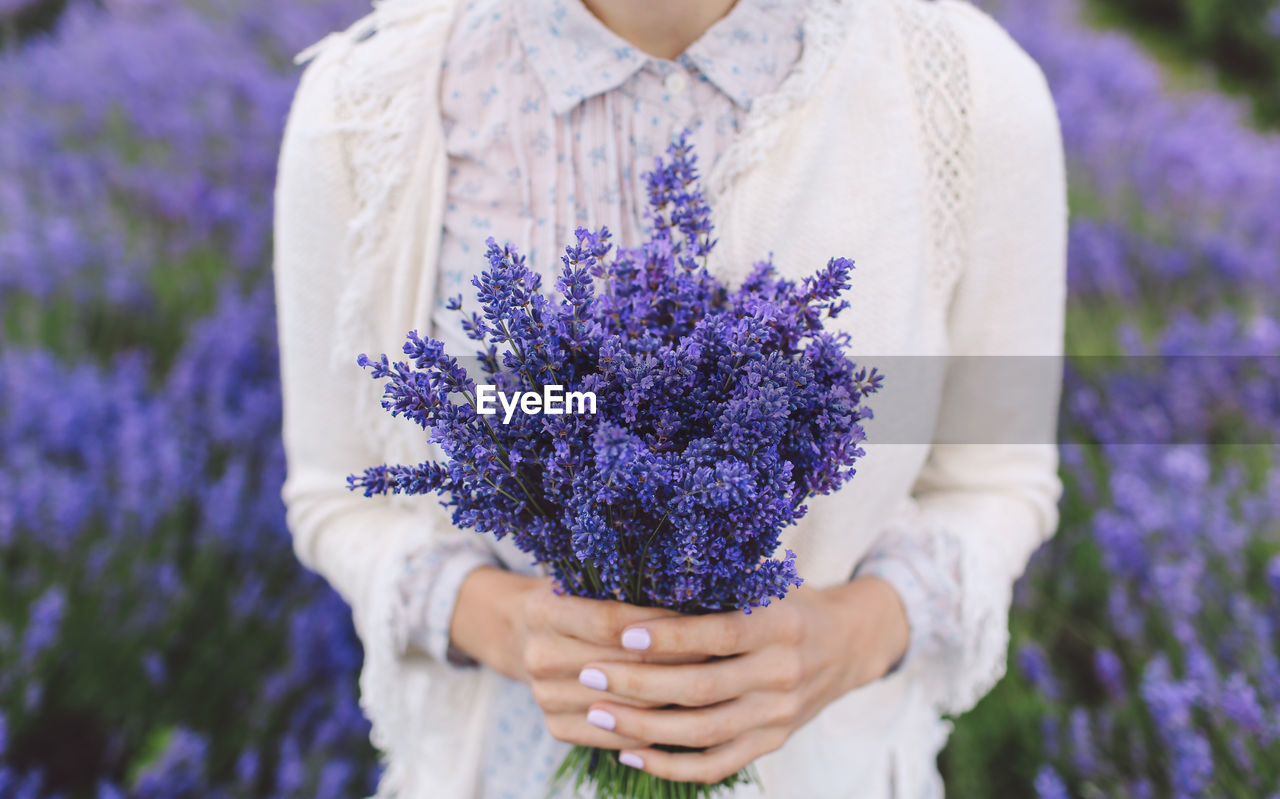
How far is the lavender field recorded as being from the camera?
5.32ft

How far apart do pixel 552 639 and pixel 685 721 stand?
0.15 m

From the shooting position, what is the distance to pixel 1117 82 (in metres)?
2.98

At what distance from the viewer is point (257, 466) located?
223 cm

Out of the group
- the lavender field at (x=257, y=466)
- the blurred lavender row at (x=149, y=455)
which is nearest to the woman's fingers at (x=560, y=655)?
the lavender field at (x=257, y=466)

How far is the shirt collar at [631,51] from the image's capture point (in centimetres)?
90

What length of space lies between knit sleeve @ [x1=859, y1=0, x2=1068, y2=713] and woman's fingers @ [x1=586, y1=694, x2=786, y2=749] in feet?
0.92

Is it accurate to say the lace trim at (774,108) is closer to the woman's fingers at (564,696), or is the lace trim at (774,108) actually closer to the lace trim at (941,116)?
the lace trim at (941,116)

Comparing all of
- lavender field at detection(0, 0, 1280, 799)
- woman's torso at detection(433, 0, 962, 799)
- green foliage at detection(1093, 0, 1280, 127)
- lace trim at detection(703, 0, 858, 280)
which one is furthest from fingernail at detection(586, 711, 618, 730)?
green foliage at detection(1093, 0, 1280, 127)

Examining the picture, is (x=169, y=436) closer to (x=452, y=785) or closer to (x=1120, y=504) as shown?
(x=452, y=785)

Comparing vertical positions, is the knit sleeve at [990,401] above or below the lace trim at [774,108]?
below

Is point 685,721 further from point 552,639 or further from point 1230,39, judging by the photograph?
point 1230,39

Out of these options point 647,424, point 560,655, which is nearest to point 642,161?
point 647,424

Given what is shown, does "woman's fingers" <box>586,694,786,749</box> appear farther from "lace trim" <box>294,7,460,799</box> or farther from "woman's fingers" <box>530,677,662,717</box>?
"lace trim" <box>294,7,460,799</box>

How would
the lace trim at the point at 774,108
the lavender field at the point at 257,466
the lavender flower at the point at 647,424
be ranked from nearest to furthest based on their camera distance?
the lavender flower at the point at 647,424 < the lace trim at the point at 774,108 < the lavender field at the point at 257,466
